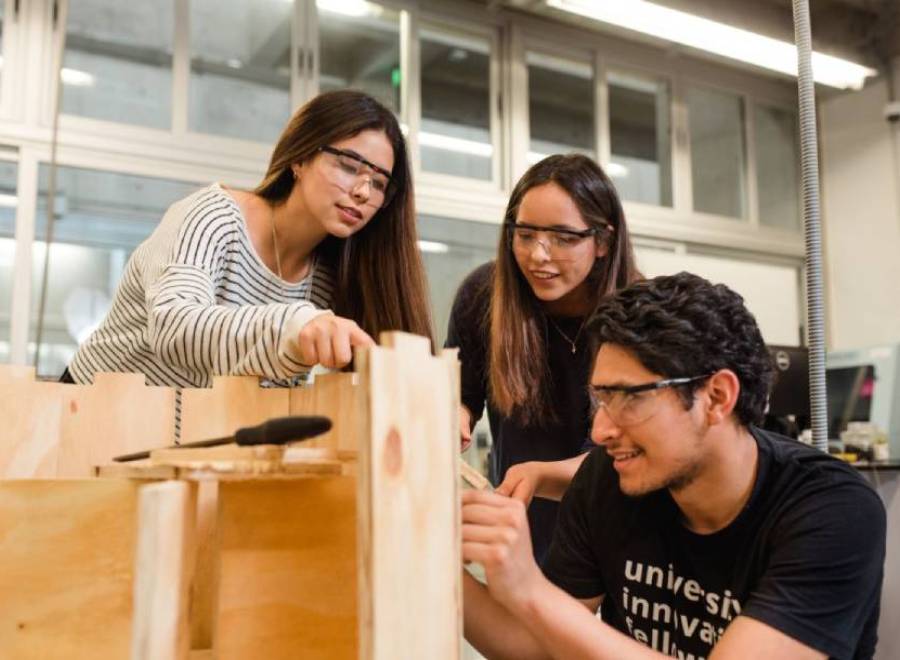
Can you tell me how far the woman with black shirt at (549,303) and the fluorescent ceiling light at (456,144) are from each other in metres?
2.77

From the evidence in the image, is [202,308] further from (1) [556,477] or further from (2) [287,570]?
(1) [556,477]

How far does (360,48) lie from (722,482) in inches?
147

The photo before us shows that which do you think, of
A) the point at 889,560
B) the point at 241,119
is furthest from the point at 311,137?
the point at 241,119

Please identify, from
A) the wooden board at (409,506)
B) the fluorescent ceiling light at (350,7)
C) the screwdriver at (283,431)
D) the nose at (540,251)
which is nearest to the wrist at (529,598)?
the wooden board at (409,506)

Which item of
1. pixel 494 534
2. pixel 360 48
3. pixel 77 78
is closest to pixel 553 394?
pixel 494 534

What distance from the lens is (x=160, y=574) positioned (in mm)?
651

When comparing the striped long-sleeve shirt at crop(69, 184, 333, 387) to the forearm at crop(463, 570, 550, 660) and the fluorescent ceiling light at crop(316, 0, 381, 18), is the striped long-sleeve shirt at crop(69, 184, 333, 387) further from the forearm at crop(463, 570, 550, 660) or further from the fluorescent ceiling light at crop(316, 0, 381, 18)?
the fluorescent ceiling light at crop(316, 0, 381, 18)

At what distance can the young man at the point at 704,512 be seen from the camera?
0.99 m

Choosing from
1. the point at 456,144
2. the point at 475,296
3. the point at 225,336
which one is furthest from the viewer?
the point at 456,144

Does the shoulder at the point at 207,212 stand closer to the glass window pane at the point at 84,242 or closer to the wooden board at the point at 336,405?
the wooden board at the point at 336,405

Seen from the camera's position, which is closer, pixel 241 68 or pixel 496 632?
pixel 496 632

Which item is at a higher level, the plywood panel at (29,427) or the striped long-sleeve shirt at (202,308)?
the striped long-sleeve shirt at (202,308)

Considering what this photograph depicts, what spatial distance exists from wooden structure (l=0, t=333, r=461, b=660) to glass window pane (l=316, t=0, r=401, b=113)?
3.45 meters

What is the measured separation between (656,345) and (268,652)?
2.07ft
